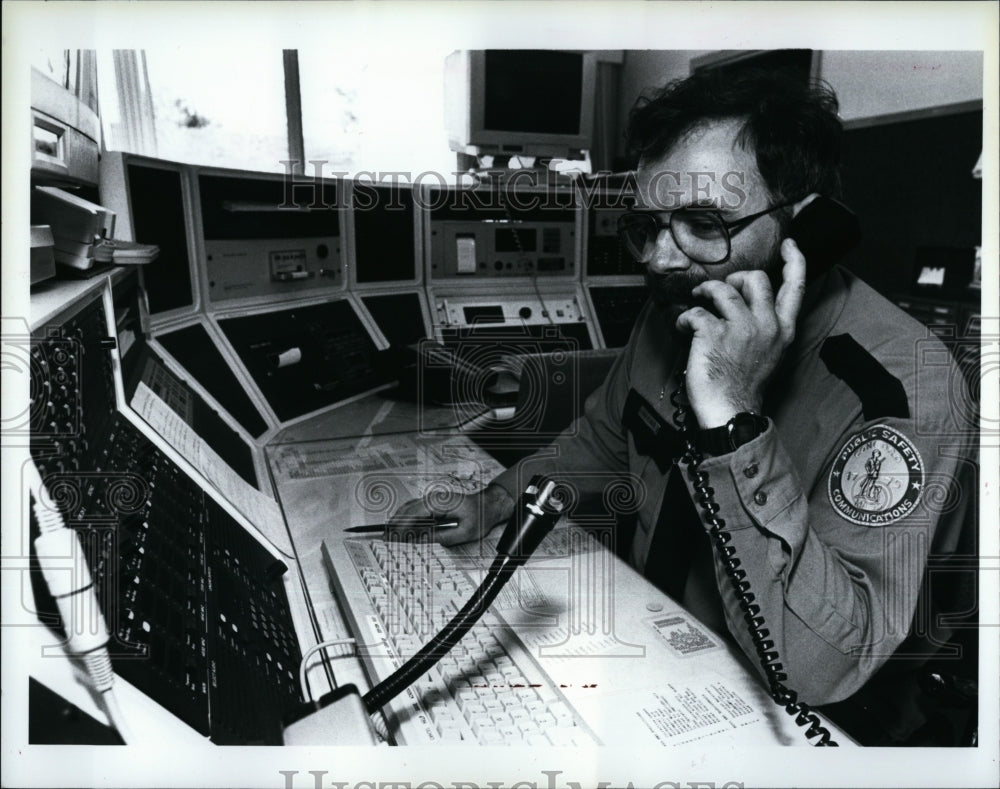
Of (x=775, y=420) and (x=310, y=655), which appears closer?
(x=310, y=655)

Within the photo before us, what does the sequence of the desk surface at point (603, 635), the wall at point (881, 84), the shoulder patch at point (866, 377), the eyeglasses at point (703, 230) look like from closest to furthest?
the desk surface at point (603, 635)
the shoulder patch at point (866, 377)
the eyeglasses at point (703, 230)
the wall at point (881, 84)

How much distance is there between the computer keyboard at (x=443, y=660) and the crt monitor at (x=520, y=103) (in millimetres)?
1907

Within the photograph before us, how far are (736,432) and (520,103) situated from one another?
201cm

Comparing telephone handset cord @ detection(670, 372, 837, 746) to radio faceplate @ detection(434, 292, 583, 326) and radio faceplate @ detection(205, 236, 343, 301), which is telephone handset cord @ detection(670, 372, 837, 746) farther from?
radio faceplate @ detection(434, 292, 583, 326)

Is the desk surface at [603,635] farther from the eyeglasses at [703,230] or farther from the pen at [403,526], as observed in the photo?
the eyeglasses at [703,230]

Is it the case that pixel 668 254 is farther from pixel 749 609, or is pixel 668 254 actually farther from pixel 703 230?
pixel 749 609

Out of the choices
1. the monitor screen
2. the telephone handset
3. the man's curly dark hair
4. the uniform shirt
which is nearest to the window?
the monitor screen

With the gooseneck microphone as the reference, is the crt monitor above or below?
above

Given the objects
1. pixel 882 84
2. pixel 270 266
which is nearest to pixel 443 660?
pixel 270 266

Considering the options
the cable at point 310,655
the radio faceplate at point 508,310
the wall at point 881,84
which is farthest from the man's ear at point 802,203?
the radio faceplate at point 508,310

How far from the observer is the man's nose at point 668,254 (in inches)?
35.8

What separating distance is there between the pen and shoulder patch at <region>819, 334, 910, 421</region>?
526mm

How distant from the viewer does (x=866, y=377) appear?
0.79 m

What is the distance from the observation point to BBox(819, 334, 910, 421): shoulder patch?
29.5 inches
